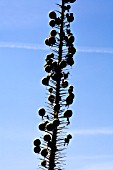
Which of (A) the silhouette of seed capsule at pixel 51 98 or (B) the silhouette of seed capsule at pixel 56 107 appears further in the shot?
(A) the silhouette of seed capsule at pixel 51 98

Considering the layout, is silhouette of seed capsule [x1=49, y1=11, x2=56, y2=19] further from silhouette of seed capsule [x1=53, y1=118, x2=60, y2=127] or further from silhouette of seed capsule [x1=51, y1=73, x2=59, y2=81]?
silhouette of seed capsule [x1=53, y1=118, x2=60, y2=127]

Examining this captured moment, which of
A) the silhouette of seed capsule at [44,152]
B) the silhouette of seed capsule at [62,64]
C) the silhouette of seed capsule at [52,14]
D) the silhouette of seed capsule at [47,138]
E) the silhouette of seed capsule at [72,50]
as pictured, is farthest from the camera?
the silhouette of seed capsule at [52,14]

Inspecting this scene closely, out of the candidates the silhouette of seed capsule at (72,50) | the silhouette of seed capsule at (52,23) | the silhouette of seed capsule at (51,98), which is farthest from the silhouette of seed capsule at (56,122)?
the silhouette of seed capsule at (52,23)

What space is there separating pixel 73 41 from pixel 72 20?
3.57ft

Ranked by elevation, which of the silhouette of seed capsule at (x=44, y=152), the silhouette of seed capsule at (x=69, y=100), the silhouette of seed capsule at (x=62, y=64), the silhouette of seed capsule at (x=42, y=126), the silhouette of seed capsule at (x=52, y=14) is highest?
the silhouette of seed capsule at (x=52, y=14)

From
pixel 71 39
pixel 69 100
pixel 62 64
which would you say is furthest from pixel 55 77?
pixel 71 39

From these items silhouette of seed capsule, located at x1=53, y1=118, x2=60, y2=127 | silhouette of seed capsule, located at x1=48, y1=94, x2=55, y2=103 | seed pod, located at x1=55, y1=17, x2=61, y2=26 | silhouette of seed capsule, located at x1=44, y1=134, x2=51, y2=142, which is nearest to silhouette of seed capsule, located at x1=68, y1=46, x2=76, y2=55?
seed pod, located at x1=55, y1=17, x2=61, y2=26

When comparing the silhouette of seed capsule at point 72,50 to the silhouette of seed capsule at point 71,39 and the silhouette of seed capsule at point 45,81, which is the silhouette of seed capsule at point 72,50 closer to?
the silhouette of seed capsule at point 71,39

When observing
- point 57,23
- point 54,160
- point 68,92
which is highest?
point 57,23

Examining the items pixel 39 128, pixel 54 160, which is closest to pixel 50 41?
pixel 39 128

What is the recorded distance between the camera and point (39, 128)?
2241 cm

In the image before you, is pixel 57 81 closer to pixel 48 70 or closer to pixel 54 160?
pixel 48 70

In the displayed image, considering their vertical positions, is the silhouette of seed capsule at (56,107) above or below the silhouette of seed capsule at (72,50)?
below

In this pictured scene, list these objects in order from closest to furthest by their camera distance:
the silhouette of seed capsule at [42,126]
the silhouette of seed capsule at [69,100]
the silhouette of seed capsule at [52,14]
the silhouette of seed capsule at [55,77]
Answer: the silhouette of seed capsule at [42,126] → the silhouette of seed capsule at [69,100] → the silhouette of seed capsule at [55,77] → the silhouette of seed capsule at [52,14]
